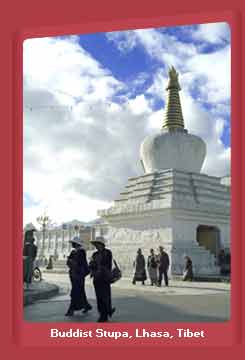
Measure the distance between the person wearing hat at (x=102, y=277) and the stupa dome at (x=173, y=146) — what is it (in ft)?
51.2

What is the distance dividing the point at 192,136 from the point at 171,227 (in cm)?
666

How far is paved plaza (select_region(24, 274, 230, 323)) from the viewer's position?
25.7 ft

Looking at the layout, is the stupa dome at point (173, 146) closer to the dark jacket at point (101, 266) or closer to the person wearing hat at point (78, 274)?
the person wearing hat at point (78, 274)

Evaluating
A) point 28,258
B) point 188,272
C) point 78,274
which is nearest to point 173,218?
point 188,272

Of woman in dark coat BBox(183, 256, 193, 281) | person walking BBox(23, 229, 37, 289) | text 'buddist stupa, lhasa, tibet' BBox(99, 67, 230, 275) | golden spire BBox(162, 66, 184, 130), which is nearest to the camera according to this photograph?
person walking BBox(23, 229, 37, 289)

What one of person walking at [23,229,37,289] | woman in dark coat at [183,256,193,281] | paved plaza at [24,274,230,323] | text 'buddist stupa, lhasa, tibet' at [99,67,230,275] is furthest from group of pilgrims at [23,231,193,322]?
text 'buddist stupa, lhasa, tibet' at [99,67,230,275]

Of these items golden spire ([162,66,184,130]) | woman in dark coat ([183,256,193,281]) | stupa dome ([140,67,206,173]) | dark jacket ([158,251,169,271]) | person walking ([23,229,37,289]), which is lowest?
woman in dark coat ([183,256,193,281])

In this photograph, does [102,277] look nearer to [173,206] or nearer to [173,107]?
[173,206]

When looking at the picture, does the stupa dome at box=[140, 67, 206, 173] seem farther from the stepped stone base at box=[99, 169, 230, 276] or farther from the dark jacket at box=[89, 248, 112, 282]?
the dark jacket at box=[89, 248, 112, 282]

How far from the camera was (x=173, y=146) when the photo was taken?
75.7 ft

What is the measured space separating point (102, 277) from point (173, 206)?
10.9 meters

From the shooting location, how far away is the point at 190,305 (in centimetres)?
935
